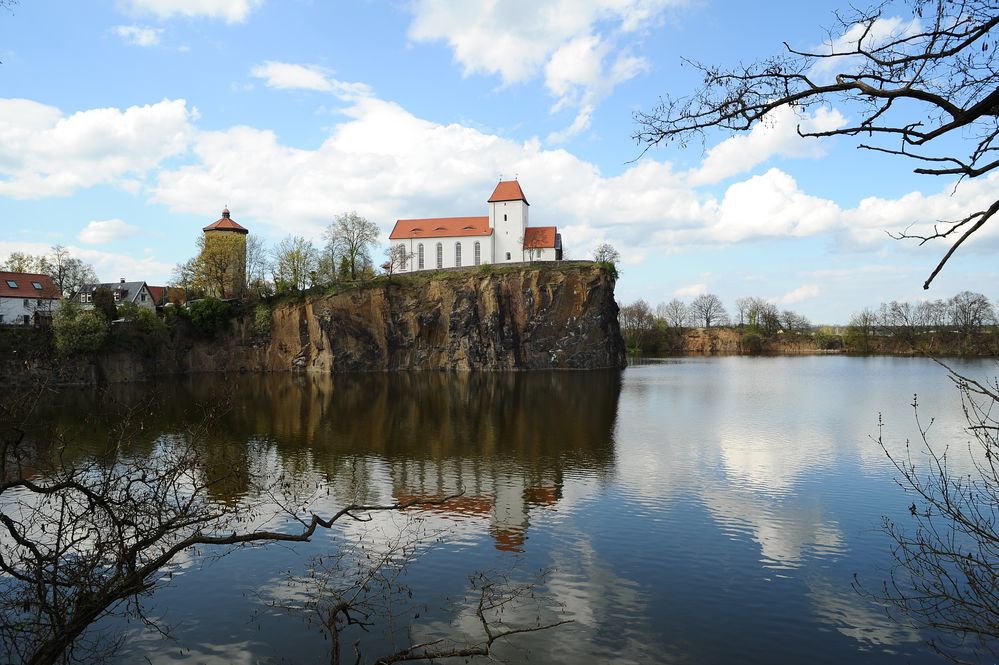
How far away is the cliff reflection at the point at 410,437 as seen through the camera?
Result: 63.2 ft

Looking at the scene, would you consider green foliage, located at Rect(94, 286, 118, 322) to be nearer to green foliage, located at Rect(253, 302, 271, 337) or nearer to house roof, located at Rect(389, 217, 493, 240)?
green foliage, located at Rect(253, 302, 271, 337)

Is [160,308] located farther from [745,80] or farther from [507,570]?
[745,80]

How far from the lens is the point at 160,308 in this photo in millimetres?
73000

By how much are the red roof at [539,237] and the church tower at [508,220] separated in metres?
0.82

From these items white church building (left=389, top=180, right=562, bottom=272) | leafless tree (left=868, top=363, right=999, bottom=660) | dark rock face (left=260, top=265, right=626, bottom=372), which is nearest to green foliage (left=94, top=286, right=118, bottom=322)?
dark rock face (left=260, top=265, right=626, bottom=372)

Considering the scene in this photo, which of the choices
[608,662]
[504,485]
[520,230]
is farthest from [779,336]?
[608,662]

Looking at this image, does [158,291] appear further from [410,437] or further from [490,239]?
[410,437]

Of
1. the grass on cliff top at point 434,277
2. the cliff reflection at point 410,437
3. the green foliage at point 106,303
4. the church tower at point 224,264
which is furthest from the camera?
the church tower at point 224,264

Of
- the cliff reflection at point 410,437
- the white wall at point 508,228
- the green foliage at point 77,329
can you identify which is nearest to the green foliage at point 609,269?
the white wall at point 508,228

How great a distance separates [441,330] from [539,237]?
62.0 ft

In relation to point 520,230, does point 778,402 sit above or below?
below

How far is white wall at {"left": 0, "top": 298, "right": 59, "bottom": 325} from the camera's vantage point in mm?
62969

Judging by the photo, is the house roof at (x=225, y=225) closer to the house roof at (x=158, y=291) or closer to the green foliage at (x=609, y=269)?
the house roof at (x=158, y=291)

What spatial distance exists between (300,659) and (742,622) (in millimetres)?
7672
